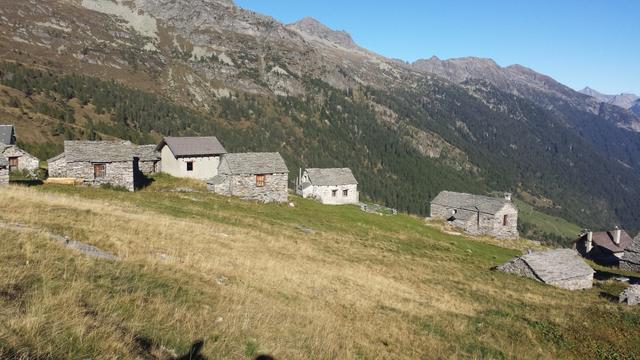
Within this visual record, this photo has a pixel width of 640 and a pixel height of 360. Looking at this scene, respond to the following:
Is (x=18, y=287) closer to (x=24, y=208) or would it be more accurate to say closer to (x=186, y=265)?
(x=186, y=265)

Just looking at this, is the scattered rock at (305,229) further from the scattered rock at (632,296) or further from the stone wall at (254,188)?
the scattered rock at (632,296)

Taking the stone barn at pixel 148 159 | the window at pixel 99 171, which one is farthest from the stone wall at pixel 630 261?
the window at pixel 99 171

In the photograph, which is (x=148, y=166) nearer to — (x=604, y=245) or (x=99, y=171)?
(x=99, y=171)

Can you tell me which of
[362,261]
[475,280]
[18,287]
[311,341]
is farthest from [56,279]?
[475,280]

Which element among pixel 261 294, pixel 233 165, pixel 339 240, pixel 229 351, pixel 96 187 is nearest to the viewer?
pixel 229 351

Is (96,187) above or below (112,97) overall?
below

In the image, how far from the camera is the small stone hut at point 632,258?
66812mm

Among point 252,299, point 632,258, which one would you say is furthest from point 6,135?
point 632,258

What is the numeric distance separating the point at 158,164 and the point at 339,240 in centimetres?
4019

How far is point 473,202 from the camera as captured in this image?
291 feet

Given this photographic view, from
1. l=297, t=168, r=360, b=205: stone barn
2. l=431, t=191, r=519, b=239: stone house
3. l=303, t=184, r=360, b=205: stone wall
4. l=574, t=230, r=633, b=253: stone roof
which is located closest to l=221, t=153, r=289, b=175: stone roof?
l=297, t=168, r=360, b=205: stone barn

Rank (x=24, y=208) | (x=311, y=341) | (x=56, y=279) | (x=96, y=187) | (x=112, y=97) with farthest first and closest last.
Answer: (x=112, y=97) → (x=96, y=187) → (x=24, y=208) → (x=311, y=341) → (x=56, y=279)

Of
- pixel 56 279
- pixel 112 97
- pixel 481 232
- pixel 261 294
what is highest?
pixel 112 97

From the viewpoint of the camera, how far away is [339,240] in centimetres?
4584
